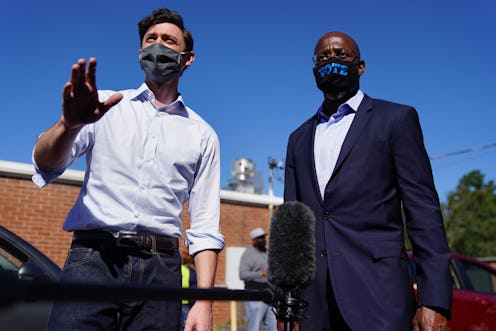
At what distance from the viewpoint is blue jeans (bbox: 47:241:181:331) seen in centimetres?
193

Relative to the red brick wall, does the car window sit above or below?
below

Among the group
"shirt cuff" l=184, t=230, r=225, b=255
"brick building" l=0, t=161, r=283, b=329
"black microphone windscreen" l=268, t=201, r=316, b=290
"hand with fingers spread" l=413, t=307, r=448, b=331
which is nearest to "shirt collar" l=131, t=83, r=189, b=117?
"shirt cuff" l=184, t=230, r=225, b=255

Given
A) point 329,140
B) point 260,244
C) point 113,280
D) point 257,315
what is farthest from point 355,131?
point 260,244

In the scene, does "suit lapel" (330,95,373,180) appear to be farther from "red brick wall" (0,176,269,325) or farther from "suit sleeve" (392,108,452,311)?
"red brick wall" (0,176,269,325)

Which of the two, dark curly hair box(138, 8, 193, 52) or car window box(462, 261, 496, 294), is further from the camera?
car window box(462, 261, 496, 294)

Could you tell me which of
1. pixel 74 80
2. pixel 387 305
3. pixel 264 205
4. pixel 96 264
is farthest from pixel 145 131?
pixel 264 205

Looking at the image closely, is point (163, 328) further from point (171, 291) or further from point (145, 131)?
point (171, 291)

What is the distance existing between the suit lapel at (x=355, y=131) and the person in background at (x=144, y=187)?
2.03ft

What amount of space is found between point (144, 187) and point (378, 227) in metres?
1.09

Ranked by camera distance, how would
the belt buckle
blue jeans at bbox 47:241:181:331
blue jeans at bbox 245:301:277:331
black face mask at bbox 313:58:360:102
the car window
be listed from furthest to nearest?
the car window < blue jeans at bbox 245:301:277:331 < black face mask at bbox 313:58:360:102 < the belt buckle < blue jeans at bbox 47:241:181:331

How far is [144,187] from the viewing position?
7.19 ft

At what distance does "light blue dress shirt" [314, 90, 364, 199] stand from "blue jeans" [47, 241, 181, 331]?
94 centimetres

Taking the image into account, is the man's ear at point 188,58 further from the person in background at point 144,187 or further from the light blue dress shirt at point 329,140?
the light blue dress shirt at point 329,140

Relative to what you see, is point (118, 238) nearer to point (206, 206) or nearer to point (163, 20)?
point (206, 206)
